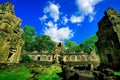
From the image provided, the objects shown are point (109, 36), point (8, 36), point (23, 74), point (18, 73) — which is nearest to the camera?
point (23, 74)

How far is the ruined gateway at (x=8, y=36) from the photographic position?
1598 centimetres

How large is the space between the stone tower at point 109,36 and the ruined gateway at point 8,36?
13.0 m

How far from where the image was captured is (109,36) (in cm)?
1711

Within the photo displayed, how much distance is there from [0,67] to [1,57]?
2.59m

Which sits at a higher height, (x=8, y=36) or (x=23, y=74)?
(x=8, y=36)

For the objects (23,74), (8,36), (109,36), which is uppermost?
(8,36)

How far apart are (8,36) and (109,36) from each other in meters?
13.6

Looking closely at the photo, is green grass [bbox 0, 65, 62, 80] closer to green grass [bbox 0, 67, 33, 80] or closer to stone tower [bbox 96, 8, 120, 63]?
green grass [bbox 0, 67, 33, 80]

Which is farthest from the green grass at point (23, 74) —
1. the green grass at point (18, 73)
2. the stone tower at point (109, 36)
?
the stone tower at point (109, 36)

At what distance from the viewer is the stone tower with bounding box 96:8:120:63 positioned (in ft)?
52.0

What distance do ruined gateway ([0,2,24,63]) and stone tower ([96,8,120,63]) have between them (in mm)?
12965

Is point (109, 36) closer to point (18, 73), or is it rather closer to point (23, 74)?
point (23, 74)

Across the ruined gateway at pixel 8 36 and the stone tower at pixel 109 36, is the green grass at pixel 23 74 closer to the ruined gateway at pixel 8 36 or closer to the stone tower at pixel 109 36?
the ruined gateway at pixel 8 36

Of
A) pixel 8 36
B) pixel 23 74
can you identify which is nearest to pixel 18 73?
pixel 23 74
